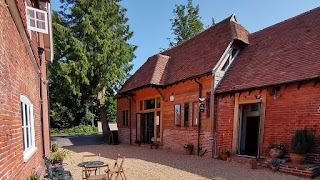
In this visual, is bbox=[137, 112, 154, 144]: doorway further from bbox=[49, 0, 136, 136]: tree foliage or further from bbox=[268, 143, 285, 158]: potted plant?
bbox=[268, 143, 285, 158]: potted plant

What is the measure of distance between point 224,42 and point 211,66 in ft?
5.80

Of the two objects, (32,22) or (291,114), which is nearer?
(32,22)

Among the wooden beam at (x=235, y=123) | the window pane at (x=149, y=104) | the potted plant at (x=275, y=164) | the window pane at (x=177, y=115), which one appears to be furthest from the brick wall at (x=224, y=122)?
the window pane at (x=149, y=104)

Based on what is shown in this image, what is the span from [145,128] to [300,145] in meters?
10.2

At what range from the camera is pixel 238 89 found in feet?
28.6

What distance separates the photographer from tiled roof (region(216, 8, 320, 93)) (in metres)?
7.59

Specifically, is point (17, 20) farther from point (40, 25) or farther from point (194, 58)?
point (194, 58)

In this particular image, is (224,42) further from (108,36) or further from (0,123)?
(108,36)

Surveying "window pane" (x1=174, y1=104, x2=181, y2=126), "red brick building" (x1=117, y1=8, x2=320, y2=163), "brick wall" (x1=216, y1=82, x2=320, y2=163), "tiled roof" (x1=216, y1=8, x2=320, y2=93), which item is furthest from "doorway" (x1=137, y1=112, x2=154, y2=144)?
"brick wall" (x1=216, y1=82, x2=320, y2=163)

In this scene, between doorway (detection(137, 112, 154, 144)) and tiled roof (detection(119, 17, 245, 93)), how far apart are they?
7.34 ft

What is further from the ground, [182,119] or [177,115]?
[177,115]

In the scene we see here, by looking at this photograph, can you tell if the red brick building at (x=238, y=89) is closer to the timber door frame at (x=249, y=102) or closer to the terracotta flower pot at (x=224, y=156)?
the timber door frame at (x=249, y=102)

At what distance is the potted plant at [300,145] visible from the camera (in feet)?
21.3

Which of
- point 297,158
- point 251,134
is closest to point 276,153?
point 297,158
